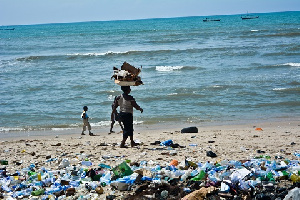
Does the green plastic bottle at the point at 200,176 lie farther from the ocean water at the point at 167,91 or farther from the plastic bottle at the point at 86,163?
the ocean water at the point at 167,91

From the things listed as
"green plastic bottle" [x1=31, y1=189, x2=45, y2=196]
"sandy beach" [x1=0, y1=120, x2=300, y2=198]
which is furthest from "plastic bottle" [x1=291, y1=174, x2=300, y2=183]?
"green plastic bottle" [x1=31, y1=189, x2=45, y2=196]

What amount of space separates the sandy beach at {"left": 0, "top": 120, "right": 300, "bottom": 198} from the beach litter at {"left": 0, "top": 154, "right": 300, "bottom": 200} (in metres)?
0.52

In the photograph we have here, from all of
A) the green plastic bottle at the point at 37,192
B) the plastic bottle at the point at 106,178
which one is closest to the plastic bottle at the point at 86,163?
the plastic bottle at the point at 106,178

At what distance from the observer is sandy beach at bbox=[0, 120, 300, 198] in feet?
25.3

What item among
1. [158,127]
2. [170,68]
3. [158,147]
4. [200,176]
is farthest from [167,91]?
[200,176]

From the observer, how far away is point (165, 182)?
606 centimetres

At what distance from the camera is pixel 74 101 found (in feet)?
50.8

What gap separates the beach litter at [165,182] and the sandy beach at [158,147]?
0.52 m

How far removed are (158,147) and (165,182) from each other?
283 cm

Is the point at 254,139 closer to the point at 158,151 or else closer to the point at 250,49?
the point at 158,151

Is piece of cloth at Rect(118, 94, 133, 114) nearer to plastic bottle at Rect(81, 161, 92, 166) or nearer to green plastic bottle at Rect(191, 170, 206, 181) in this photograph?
plastic bottle at Rect(81, 161, 92, 166)

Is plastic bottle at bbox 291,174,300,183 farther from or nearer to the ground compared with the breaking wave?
nearer to the ground

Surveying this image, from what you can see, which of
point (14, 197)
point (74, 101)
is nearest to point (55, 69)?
point (74, 101)

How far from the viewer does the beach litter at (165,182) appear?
5688 millimetres
